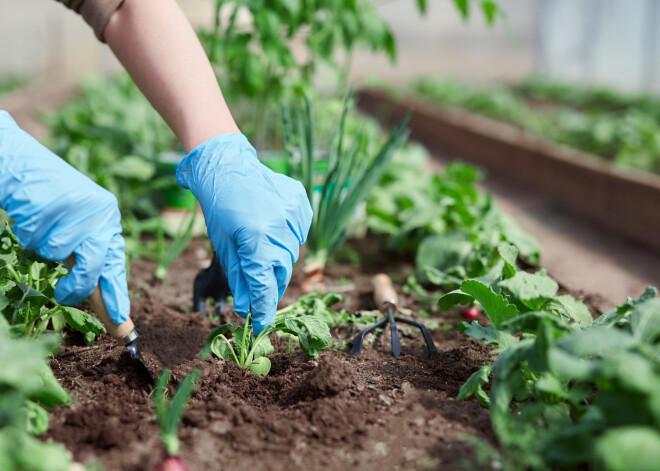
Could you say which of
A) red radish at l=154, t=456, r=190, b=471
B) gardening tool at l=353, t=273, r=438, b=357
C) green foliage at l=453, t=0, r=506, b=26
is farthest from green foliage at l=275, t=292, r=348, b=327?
green foliage at l=453, t=0, r=506, b=26

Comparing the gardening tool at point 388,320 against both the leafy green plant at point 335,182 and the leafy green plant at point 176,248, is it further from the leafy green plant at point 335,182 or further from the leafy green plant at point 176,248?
the leafy green plant at point 176,248

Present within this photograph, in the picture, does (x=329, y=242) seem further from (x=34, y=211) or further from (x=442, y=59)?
(x=442, y=59)

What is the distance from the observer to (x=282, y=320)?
145 cm

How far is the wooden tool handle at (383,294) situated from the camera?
169 cm

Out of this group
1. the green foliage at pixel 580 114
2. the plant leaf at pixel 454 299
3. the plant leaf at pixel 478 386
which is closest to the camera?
the plant leaf at pixel 478 386

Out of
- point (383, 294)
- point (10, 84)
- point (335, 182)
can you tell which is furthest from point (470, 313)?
point (10, 84)

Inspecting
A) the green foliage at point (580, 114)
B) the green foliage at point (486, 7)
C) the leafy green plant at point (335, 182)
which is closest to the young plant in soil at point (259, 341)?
the leafy green plant at point (335, 182)

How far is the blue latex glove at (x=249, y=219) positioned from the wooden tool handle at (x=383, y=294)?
36 cm

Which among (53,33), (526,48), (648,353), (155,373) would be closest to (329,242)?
(155,373)

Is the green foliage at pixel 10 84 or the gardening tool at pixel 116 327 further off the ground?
the gardening tool at pixel 116 327

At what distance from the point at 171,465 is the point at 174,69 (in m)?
1.03

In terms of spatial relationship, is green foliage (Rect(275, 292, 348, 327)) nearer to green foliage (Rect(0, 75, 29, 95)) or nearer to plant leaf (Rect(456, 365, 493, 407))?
plant leaf (Rect(456, 365, 493, 407))

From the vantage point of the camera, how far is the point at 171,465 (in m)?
0.94

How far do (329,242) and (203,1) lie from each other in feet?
34.6
